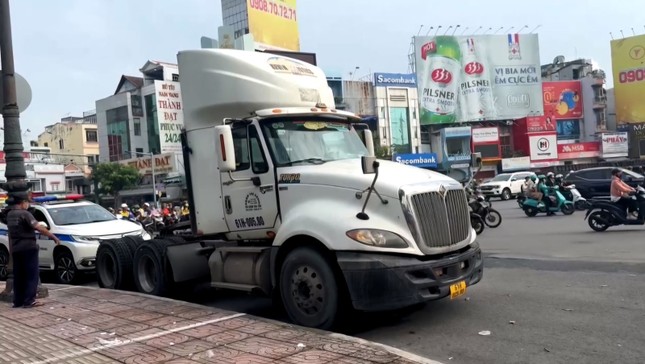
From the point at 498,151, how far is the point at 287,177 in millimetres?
59244

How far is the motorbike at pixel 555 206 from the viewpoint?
1986 centimetres

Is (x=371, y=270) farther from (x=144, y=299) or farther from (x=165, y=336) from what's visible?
(x=144, y=299)

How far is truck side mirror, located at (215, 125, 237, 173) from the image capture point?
6770 mm

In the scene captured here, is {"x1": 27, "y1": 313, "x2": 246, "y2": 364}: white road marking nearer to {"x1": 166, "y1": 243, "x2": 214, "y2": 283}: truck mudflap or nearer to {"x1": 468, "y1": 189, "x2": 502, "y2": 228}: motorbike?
{"x1": 166, "y1": 243, "x2": 214, "y2": 283}: truck mudflap

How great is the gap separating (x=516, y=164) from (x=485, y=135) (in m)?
4.87

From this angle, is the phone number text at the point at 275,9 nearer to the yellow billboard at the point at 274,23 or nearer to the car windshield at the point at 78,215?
the yellow billboard at the point at 274,23

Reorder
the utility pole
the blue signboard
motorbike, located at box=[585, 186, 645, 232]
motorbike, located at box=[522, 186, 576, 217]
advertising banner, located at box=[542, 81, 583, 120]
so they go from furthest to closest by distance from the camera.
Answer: advertising banner, located at box=[542, 81, 583, 120] → the blue signboard → motorbike, located at box=[522, 186, 576, 217] → motorbike, located at box=[585, 186, 645, 232] → the utility pole

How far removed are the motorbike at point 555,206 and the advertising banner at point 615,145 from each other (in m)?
48.7

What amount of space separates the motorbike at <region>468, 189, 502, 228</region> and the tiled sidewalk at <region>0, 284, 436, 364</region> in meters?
10.6

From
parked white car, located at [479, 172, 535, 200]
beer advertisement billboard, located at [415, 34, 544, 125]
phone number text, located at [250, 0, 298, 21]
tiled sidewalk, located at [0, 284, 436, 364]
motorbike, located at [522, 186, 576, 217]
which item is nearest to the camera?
tiled sidewalk, located at [0, 284, 436, 364]

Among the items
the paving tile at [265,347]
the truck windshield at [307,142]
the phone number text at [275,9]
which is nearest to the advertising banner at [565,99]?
the phone number text at [275,9]

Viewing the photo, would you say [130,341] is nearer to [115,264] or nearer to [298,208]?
[298,208]

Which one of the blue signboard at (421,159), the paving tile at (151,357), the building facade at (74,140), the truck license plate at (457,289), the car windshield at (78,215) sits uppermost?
the building facade at (74,140)

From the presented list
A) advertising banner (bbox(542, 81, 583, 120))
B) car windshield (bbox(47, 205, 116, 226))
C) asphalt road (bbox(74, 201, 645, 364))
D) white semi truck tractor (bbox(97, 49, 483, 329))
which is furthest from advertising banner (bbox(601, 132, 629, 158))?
white semi truck tractor (bbox(97, 49, 483, 329))
